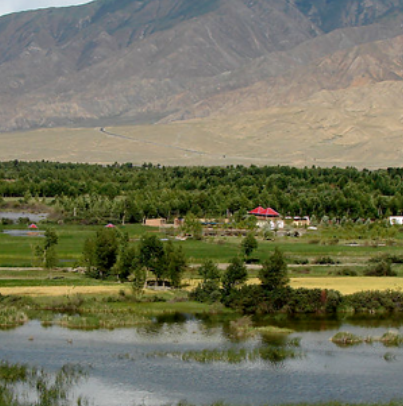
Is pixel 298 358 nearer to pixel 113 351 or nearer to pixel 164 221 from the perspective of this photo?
pixel 113 351

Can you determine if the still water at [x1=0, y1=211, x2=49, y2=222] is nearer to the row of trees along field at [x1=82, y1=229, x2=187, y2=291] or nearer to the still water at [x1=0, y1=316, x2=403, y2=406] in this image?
the row of trees along field at [x1=82, y1=229, x2=187, y2=291]

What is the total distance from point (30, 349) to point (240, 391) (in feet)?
30.7

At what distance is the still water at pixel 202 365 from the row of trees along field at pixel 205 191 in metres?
50.6

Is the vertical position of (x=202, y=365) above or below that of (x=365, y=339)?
below

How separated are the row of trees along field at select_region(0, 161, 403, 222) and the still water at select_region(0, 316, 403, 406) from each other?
5063 cm

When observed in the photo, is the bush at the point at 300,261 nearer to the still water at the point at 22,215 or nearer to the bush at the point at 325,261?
the bush at the point at 325,261

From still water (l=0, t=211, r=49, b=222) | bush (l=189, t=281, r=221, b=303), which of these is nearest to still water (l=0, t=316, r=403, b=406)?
bush (l=189, t=281, r=221, b=303)

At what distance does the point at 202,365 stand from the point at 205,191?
7842cm

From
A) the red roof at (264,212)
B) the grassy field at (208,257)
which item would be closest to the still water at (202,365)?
the grassy field at (208,257)

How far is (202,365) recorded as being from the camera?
37.5 metres

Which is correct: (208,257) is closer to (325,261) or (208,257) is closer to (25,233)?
(325,261)

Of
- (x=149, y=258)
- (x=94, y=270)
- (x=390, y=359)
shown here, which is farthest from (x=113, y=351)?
(x=94, y=270)

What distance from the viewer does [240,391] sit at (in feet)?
113

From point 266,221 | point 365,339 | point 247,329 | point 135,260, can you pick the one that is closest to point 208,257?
point 135,260
